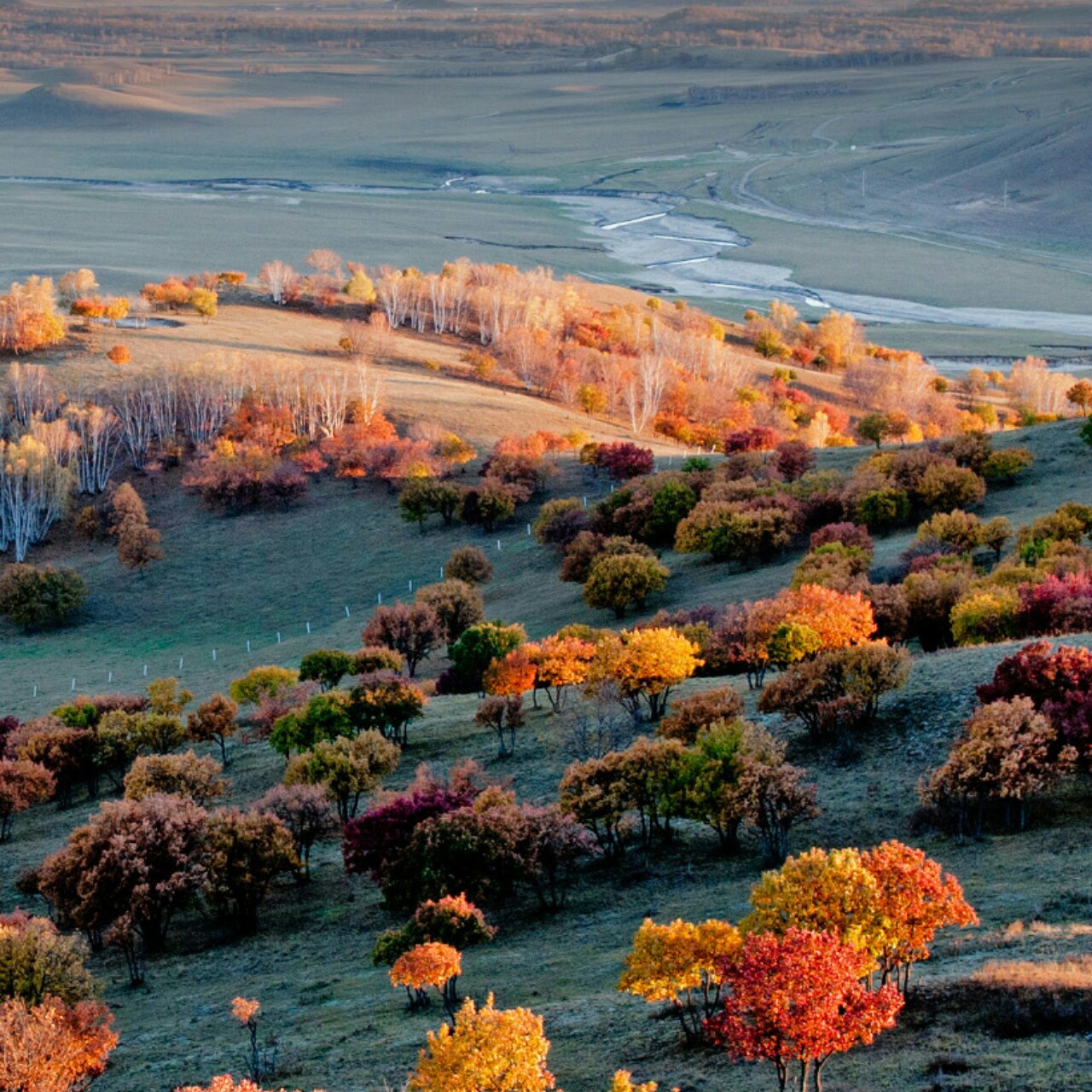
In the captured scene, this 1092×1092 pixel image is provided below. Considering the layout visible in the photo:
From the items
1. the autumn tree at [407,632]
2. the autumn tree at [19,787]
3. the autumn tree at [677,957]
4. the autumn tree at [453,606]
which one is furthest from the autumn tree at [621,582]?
the autumn tree at [677,957]

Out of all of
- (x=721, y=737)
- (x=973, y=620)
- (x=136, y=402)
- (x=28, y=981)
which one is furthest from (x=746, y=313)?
(x=28, y=981)

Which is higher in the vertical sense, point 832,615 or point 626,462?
point 832,615

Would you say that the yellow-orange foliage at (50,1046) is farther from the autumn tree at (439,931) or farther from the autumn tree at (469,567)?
the autumn tree at (469,567)

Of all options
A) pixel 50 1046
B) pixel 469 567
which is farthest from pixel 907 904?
pixel 469 567

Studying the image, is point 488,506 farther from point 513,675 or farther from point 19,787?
point 19,787

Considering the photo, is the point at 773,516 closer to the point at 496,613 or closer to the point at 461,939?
the point at 496,613

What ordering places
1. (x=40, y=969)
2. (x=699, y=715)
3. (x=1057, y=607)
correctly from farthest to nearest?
(x=1057, y=607)
(x=699, y=715)
(x=40, y=969)
